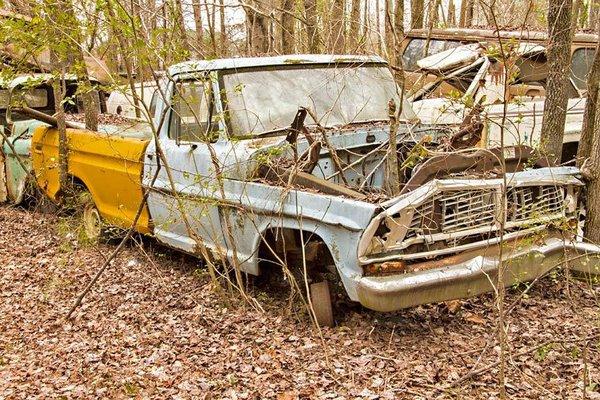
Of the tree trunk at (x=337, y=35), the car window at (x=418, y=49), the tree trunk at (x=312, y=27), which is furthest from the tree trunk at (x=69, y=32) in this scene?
the car window at (x=418, y=49)

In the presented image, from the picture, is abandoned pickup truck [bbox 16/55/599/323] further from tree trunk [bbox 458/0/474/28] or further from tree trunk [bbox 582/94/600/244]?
tree trunk [bbox 458/0/474/28]

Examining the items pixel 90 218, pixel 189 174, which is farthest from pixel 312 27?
pixel 189 174

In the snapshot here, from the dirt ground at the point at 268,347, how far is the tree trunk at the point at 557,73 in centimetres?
145

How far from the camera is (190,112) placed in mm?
6074

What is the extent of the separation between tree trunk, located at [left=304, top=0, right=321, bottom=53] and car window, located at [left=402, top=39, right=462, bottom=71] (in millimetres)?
1449

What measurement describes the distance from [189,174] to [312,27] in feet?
15.1

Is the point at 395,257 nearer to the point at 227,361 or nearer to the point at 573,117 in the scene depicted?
the point at 227,361

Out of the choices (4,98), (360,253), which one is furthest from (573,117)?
(4,98)

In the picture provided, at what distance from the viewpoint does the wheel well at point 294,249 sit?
198 inches

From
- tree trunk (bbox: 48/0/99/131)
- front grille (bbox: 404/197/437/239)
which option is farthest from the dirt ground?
tree trunk (bbox: 48/0/99/131)

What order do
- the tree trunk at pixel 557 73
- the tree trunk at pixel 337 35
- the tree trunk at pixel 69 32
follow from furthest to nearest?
the tree trunk at pixel 337 35
the tree trunk at pixel 557 73
the tree trunk at pixel 69 32

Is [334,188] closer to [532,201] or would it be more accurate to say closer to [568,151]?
[532,201]

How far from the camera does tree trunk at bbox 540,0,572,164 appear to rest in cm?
624

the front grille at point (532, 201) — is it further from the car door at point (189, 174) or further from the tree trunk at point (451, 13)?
the tree trunk at point (451, 13)
